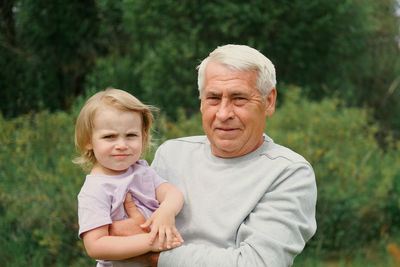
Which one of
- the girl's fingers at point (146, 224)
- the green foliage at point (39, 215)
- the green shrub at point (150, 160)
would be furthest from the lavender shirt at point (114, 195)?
the green foliage at point (39, 215)

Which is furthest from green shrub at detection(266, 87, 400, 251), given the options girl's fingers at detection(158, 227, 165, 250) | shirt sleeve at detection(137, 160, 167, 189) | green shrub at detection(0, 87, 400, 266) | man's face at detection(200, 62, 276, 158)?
girl's fingers at detection(158, 227, 165, 250)

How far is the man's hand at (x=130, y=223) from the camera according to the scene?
2.22 m

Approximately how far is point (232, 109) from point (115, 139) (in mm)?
548

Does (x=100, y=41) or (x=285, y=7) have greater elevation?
(x=285, y=7)

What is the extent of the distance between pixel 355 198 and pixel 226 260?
13.1 ft

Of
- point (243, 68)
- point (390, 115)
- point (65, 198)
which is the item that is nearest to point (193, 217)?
point (243, 68)

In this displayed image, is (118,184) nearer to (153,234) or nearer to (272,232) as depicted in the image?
(153,234)

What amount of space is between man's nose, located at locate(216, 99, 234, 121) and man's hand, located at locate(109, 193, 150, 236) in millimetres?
541

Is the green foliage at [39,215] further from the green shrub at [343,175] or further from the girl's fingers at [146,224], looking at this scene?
the girl's fingers at [146,224]

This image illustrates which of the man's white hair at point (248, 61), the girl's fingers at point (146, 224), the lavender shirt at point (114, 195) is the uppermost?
the man's white hair at point (248, 61)

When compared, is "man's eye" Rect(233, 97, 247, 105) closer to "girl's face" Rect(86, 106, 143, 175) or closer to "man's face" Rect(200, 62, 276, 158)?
"man's face" Rect(200, 62, 276, 158)

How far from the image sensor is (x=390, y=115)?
12062mm

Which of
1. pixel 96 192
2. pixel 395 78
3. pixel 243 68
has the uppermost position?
pixel 243 68

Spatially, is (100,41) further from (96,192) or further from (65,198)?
(96,192)
